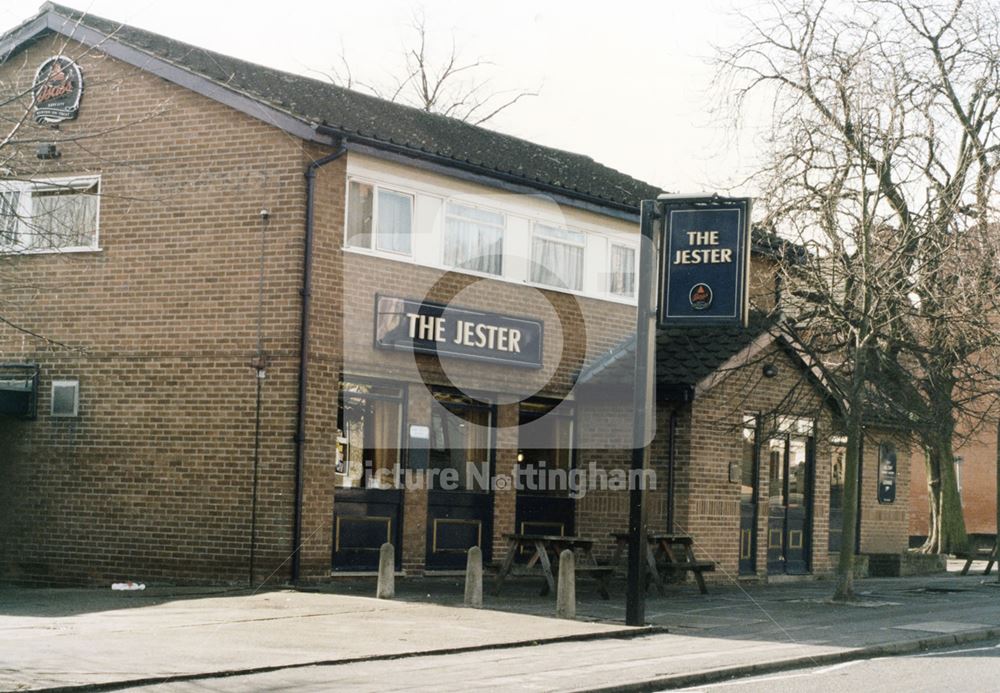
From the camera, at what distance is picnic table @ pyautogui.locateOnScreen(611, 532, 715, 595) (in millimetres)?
19078

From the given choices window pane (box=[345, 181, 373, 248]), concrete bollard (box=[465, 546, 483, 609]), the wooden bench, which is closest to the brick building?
window pane (box=[345, 181, 373, 248])

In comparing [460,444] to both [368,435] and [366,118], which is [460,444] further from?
[366,118]

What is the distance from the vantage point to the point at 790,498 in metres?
24.2

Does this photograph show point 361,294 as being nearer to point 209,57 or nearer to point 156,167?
point 156,167

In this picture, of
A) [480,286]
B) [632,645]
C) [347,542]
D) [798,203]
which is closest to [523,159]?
[480,286]

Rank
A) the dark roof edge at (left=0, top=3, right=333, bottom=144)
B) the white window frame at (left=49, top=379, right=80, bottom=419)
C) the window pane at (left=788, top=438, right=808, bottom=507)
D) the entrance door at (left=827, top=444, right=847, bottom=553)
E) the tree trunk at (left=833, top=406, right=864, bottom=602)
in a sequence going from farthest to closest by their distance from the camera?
the entrance door at (left=827, top=444, right=847, bottom=553) < the window pane at (left=788, top=438, right=808, bottom=507) < the white window frame at (left=49, top=379, right=80, bottom=419) < the tree trunk at (left=833, top=406, right=864, bottom=602) < the dark roof edge at (left=0, top=3, right=333, bottom=144)

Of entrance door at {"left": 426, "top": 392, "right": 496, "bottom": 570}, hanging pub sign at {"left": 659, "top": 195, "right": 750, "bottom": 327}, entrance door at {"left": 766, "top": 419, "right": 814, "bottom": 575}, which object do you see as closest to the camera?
hanging pub sign at {"left": 659, "top": 195, "right": 750, "bottom": 327}

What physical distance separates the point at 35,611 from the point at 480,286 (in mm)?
8451

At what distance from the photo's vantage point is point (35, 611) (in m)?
14.4

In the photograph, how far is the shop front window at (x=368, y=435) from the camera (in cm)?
1911

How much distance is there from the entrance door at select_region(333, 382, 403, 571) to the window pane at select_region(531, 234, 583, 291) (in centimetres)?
338

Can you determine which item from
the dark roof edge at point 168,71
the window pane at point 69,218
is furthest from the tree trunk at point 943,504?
the window pane at point 69,218

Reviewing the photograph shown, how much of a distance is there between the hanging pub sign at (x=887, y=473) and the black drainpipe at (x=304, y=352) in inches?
542

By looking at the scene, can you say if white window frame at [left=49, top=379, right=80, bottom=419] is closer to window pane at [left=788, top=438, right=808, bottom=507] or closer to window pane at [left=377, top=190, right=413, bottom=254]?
window pane at [left=377, top=190, right=413, bottom=254]
